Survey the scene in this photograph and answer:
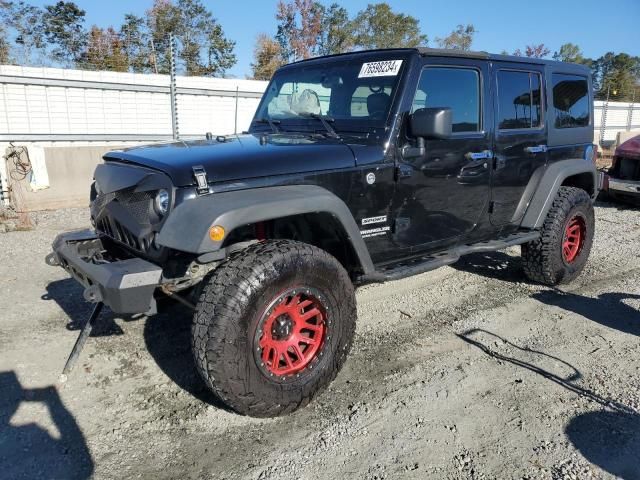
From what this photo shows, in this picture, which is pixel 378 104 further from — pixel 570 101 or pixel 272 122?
pixel 570 101

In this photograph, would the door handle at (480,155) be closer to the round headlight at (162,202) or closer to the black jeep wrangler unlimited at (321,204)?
the black jeep wrangler unlimited at (321,204)

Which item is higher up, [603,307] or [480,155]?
[480,155]

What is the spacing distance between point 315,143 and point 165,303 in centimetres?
144

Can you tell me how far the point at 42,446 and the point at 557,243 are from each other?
172 inches

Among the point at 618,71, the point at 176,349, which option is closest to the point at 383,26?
the point at 618,71

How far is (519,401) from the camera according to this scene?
10.2 feet

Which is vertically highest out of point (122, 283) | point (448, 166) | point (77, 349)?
point (448, 166)

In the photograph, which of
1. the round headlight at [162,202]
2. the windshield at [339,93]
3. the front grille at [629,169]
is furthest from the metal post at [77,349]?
the front grille at [629,169]

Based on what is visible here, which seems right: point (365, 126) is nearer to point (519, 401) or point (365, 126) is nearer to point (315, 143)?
point (315, 143)

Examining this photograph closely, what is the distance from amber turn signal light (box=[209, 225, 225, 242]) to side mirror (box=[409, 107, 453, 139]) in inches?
61.7

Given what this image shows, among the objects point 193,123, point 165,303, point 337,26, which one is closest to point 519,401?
point 165,303

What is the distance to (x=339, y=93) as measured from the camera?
3.86 metres

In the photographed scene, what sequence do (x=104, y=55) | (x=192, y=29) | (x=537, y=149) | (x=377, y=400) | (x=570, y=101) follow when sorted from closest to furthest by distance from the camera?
(x=377, y=400), (x=537, y=149), (x=570, y=101), (x=104, y=55), (x=192, y=29)

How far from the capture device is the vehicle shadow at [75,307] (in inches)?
159
